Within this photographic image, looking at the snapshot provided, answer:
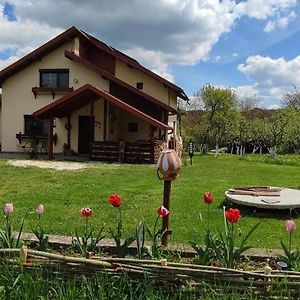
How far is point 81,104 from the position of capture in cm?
2078

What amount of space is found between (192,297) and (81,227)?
3169 millimetres

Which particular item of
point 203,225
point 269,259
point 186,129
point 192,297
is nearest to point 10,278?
point 192,297

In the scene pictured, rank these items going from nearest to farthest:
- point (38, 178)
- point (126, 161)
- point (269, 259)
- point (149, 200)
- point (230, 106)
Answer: point (269, 259), point (149, 200), point (38, 178), point (126, 161), point (230, 106)

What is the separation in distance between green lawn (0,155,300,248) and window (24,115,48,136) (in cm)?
850

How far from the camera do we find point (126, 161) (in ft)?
58.0

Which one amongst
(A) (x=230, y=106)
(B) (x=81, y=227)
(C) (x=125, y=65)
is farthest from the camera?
(A) (x=230, y=106)

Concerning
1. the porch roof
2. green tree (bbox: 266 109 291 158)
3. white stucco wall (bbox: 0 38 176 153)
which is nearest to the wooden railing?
the porch roof

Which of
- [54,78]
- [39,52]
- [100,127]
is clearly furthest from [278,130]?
[39,52]

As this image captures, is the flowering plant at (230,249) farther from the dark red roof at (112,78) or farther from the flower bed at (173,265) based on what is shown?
the dark red roof at (112,78)

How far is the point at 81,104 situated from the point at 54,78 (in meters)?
2.91

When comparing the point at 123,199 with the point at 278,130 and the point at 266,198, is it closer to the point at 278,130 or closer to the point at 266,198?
the point at 266,198

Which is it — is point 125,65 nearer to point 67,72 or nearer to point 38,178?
point 67,72

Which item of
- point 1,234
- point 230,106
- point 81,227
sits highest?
point 230,106

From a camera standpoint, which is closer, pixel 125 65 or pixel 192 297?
pixel 192 297
